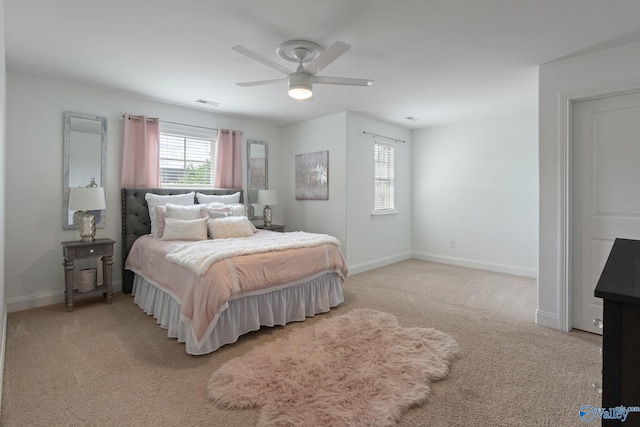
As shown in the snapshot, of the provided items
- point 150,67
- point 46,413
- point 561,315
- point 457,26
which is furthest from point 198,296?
point 561,315

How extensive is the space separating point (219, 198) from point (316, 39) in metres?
2.77

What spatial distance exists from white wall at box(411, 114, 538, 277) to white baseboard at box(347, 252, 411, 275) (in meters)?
0.39

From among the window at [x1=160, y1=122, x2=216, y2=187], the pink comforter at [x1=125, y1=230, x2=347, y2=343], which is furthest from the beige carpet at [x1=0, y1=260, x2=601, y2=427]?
the window at [x1=160, y1=122, x2=216, y2=187]

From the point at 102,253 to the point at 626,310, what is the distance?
13.9 ft

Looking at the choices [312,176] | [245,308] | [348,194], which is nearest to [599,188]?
[348,194]

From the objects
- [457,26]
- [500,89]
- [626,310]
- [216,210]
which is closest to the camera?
[626,310]

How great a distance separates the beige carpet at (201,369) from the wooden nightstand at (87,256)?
16 centimetres

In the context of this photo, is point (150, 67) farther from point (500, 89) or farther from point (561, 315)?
point (561, 315)

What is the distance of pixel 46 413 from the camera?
1810 millimetres

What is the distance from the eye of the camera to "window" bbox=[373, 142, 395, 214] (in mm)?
5551

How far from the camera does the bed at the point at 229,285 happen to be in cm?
249

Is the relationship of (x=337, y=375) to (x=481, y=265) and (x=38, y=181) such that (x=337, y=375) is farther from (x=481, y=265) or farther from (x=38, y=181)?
(x=481, y=265)

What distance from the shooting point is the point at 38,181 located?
3535 millimetres

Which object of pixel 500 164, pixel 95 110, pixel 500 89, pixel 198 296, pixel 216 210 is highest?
pixel 500 89
